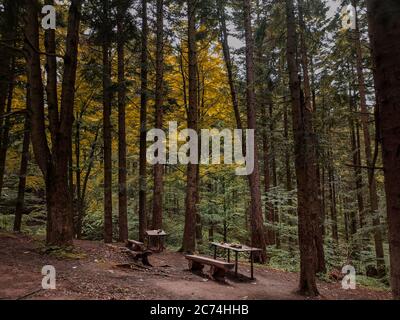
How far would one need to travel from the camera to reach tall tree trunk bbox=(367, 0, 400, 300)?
1.94m

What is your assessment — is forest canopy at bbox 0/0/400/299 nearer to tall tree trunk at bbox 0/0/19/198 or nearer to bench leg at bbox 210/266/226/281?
tall tree trunk at bbox 0/0/19/198

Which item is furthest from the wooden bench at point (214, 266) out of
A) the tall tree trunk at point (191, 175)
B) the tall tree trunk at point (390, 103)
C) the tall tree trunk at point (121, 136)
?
the tall tree trunk at point (390, 103)

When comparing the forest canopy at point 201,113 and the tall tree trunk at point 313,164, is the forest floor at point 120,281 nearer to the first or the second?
the forest canopy at point 201,113

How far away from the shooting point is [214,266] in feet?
31.3

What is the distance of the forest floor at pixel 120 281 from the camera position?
6.25m

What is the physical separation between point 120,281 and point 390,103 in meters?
7.08

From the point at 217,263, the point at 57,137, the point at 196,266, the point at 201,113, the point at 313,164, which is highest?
the point at 201,113

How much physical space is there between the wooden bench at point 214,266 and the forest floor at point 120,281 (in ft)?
0.87

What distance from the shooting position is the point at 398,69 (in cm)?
194

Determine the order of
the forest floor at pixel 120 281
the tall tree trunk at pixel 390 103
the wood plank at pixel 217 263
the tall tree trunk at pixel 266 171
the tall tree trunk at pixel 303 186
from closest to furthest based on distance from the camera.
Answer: the tall tree trunk at pixel 390 103 → the forest floor at pixel 120 281 → the tall tree trunk at pixel 303 186 → the wood plank at pixel 217 263 → the tall tree trunk at pixel 266 171

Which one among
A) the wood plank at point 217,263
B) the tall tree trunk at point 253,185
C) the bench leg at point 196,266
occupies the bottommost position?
the bench leg at point 196,266

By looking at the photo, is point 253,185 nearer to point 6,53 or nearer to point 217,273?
point 217,273

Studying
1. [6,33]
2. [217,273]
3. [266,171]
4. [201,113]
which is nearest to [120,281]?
[217,273]

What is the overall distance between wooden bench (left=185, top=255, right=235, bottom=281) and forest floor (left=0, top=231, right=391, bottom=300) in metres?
0.26
